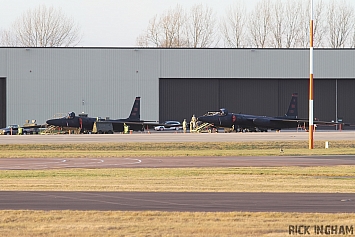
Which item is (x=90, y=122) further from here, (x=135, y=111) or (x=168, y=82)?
(x=168, y=82)

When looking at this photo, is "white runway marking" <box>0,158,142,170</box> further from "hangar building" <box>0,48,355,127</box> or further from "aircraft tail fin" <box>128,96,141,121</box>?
"hangar building" <box>0,48,355,127</box>

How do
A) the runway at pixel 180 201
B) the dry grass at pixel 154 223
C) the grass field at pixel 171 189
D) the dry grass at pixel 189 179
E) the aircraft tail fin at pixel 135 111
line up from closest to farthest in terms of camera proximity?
the dry grass at pixel 154 223, the grass field at pixel 171 189, the runway at pixel 180 201, the dry grass at pixel 189 179, the aircraft tail fin at pixel 135 111

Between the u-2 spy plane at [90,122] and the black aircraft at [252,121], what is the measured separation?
8.64 metres

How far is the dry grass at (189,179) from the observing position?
21.3 m

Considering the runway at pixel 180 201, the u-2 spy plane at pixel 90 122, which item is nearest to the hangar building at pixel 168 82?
the u-2 spy plane at pixel 90 122

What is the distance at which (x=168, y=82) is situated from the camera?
279 ft

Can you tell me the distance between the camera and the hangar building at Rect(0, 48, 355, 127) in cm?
8212

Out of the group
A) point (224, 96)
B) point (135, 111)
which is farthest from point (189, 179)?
point (224, 96)

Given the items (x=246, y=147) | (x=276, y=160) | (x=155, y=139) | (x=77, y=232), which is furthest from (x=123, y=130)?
(x=77, y=232)

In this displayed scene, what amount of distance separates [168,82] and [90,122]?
15.8 meters

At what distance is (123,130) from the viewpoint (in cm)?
7638

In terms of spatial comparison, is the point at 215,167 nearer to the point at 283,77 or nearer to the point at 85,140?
the point at 85,140

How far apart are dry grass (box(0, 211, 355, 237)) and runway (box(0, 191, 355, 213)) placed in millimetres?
931

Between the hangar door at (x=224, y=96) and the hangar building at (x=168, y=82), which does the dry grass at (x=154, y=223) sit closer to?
the hangar building at (x=168, y=82)
